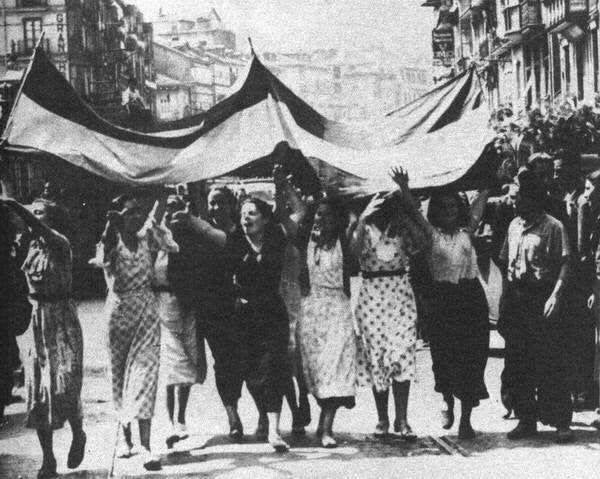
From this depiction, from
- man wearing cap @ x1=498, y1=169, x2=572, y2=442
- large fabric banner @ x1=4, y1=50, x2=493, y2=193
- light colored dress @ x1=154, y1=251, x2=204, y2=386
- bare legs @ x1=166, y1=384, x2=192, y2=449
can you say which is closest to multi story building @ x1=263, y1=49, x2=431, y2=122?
large fabric banner @ x1=4, y1=50, x2=493, y2=193

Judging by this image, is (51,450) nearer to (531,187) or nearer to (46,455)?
(46,455)

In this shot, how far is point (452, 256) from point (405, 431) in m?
1.29

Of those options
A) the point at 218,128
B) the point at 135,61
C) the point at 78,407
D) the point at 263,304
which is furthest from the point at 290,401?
the point at 135,61

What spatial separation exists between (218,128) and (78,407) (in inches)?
86.2

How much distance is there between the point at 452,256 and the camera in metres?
6.68

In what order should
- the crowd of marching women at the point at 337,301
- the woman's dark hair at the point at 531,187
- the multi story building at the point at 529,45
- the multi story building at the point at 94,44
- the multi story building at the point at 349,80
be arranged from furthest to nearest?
the multi story building at the point at 529,45 → the multi story building at the point at 94,44 → the multi story building at the point at 349,80 → the woman's dark hair at the point at 531,187 → the crowd of marching women at the point at 337,301

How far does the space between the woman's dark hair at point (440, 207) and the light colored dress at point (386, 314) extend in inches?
13.6

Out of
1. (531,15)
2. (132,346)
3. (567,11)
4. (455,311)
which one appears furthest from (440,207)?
(531,15)

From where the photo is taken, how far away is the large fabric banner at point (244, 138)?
625cm

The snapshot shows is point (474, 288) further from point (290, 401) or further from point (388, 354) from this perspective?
point (290, 401)

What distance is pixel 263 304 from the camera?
6605 mm

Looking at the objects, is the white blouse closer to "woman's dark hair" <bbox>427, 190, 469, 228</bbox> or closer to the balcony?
"woman's dark hair" <bbox>427, 190, 469, 228</bbox>

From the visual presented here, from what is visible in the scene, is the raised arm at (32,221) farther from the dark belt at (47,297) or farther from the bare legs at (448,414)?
the bare legs at (448,414)

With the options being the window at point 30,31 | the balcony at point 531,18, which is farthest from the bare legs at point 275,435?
the balcony at point 531,18
